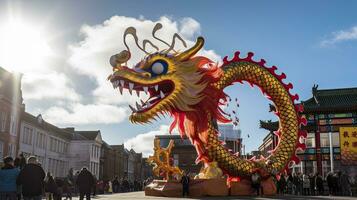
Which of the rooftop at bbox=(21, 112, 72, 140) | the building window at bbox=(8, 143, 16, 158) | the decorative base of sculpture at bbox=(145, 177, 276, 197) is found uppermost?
the rooftop at bbox=(21, 112, 72, 140)

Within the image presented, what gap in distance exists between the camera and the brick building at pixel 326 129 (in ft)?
117

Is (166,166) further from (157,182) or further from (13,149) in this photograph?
(13,149)

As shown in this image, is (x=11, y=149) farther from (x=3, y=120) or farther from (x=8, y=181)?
(x=8, y=181)

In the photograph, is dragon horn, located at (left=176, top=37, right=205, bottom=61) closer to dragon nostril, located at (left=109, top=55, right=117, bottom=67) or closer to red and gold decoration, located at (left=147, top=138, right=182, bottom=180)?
dragon nostril, located at (left=109, top=55, right=117, bottom=67)

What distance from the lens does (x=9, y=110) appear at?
39.1 m

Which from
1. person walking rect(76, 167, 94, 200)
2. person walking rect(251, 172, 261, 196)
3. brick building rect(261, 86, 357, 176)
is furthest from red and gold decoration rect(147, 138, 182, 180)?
brick building rect(261, 86, 357, 176)

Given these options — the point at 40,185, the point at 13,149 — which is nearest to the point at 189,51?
the point at 40,185

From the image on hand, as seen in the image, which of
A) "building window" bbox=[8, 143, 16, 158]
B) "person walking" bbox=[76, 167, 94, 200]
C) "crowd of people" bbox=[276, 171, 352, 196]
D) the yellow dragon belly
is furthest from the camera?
"building window" bbox=[8, 143, 16, 158]

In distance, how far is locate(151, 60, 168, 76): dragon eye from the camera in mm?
17203


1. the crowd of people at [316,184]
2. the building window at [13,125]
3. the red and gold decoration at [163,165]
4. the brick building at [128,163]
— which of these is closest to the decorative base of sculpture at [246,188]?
the red and gold decoration at [163,165]

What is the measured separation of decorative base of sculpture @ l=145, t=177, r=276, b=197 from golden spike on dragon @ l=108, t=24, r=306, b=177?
548 mm

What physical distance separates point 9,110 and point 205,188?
89.1 ft

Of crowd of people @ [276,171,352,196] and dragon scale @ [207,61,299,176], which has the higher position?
dragon scale @ [207,61,299,176]

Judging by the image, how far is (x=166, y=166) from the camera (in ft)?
62.1
